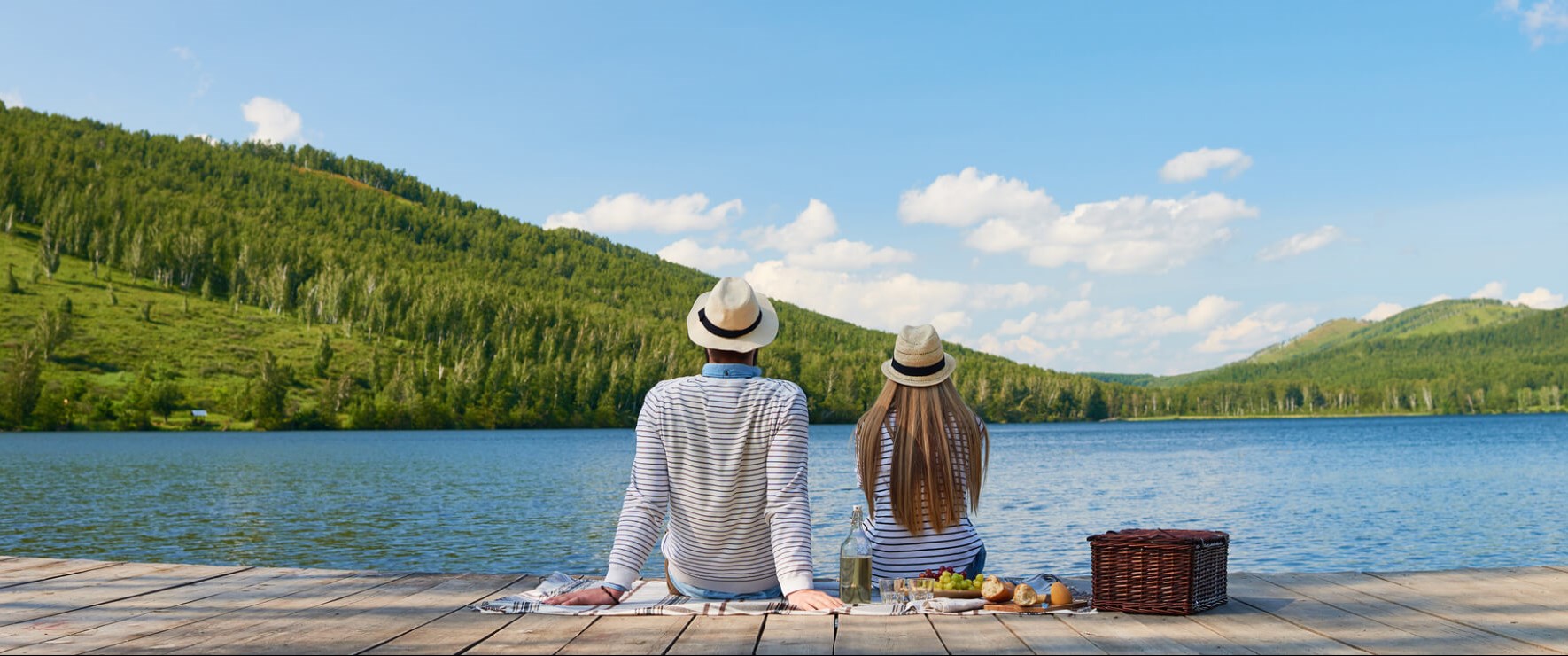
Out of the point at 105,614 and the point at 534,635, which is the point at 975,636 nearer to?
the point at 534,635

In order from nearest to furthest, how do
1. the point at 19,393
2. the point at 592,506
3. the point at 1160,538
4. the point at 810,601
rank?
the point at 810,601 < the point at 1160,538 < the point at 592,506 < the point at 19,393

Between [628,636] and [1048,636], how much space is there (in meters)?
2.04

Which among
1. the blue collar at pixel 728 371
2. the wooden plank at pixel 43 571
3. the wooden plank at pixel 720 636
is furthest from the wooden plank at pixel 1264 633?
the wooden plank at pixel 43 571

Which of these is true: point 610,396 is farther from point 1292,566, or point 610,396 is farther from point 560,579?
point 560,579

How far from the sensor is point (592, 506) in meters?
37.7

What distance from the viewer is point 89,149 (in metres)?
200

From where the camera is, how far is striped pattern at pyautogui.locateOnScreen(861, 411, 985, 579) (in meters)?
7.05

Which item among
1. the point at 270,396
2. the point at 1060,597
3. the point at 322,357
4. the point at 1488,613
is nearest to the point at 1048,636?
the point at 1060,597

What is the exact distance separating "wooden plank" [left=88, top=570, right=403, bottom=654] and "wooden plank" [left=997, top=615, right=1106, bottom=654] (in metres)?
4.04

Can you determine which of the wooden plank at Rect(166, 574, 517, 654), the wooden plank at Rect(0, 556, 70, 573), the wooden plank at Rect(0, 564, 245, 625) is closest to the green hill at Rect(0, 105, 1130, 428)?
the wooden plank at Rect(0, 556, 70, 573)

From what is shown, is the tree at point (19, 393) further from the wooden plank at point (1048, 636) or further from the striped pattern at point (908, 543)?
the wooden plank at point (1048, 636)

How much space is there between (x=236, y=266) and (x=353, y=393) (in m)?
37.9

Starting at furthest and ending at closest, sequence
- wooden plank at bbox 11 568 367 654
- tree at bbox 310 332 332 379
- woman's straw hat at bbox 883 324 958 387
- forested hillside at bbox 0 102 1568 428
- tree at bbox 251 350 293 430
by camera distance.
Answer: tree at bbox 310 332 332 379
forested hillside at bbox 0 102 1568 428
tree at bbox 251 350 293 430
woman's straw hat at bbox 883 324 958 387
wooden plank at bbox 11 568 367 654

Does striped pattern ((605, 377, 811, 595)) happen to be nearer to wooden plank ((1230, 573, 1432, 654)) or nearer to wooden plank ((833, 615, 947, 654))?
wooden plank ((833, 615, 947, 654))
